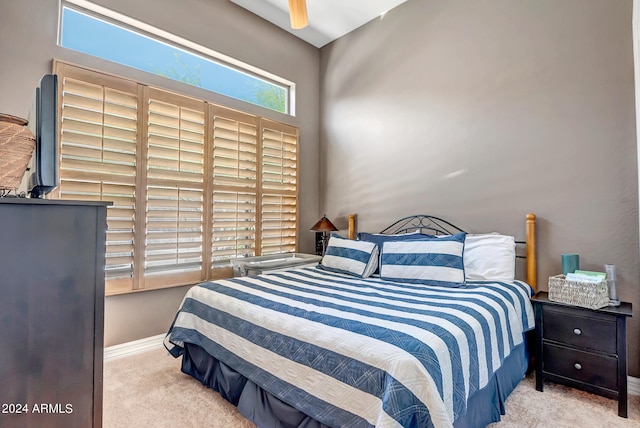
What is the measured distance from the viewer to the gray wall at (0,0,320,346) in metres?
2.30

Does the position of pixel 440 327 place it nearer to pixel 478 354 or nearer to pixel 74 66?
pixel 478 354

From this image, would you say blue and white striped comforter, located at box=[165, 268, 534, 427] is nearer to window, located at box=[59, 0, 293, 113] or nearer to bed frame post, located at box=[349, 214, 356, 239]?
bed frame post, located at box=[349, 214, 356, 239]

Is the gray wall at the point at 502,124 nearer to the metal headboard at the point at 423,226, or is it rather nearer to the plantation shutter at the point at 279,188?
the metal headboard at the point at 423,226

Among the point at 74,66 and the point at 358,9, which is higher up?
the point at 358,9

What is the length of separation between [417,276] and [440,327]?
104cm

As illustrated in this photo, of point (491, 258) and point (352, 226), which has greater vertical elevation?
point (352, 226)

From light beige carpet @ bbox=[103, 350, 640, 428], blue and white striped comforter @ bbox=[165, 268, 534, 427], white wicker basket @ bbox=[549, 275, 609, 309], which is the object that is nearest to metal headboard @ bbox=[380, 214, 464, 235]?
blue and white striped comforter @ bbox=[165, 268, 534, 427]

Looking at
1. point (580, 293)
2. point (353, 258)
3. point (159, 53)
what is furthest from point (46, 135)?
point (580, 293)

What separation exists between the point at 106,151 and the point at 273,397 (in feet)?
7.40

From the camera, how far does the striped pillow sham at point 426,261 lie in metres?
2.36

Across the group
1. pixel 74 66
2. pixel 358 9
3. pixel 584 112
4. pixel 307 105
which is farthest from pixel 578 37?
pixel 74 66

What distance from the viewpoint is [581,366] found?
6.71ft

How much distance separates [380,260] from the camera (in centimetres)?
278

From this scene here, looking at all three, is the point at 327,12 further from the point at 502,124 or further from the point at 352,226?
the point at 352,226
